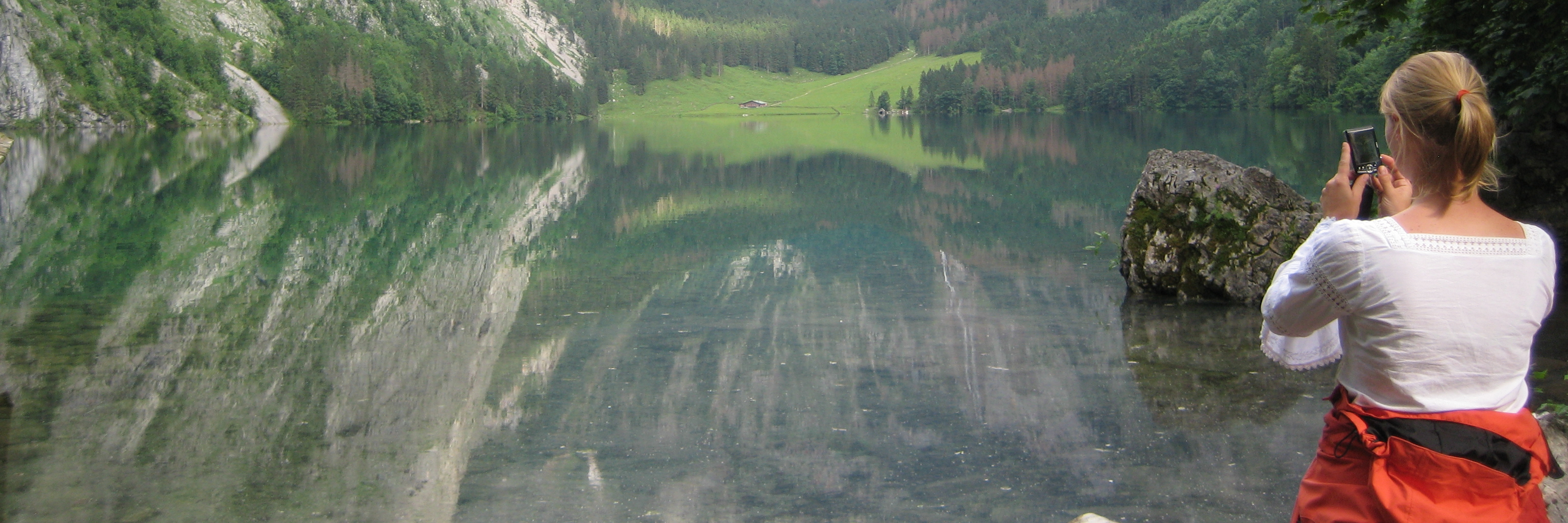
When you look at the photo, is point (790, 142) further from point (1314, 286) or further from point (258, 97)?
point (258, 97)

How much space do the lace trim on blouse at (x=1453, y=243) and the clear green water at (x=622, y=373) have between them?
4.04m

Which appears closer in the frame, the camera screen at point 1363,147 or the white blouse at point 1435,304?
the white blouse at point 1435,304

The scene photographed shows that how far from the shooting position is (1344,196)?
338 cm

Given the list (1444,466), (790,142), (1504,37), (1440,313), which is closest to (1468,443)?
(1444,466)

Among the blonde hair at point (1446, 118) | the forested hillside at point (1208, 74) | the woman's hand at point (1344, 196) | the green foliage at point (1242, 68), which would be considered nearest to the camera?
the blonde hair at point (1446, 118)

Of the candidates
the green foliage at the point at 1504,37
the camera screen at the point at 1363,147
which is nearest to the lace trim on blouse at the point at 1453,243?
the camera screen at the point at 1363,147

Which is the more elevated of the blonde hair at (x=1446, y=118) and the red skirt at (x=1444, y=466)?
the blonde hair at (x=1446, y=118)

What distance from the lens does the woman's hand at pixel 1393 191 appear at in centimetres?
322

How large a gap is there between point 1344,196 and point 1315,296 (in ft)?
1.30

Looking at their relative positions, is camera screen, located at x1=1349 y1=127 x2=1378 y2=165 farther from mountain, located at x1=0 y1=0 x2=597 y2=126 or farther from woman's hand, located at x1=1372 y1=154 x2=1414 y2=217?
mountain, located at x1=0 y1=0 x2=597 y2=126

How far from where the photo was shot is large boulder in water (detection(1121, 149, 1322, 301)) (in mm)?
13188

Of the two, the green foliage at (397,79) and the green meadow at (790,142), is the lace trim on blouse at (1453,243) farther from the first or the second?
the green foliage at (397,79)

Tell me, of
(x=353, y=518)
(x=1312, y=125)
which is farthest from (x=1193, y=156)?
(x=1312, y=125)

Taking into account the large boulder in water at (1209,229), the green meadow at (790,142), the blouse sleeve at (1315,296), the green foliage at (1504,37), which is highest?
the green foliage at (1504,37)
